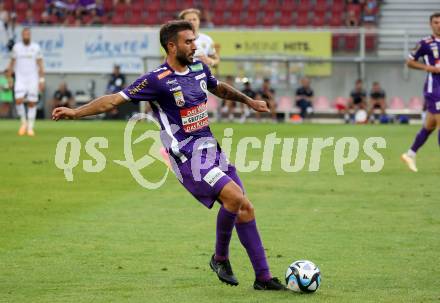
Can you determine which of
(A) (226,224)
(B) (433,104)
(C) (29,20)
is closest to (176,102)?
(A) (226,224)

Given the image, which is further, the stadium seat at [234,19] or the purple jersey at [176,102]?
the stadium seat at [234,19]

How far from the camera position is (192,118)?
7652 millimetres

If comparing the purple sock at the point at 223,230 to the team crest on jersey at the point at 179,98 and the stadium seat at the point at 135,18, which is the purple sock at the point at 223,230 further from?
the stadium seat at the point at 135,18

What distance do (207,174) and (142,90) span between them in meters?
0.80

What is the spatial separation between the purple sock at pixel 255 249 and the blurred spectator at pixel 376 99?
23.8 m

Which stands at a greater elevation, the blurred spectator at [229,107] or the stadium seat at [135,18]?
the stadium seat at [135,18]

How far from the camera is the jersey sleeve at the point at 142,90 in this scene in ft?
24.8

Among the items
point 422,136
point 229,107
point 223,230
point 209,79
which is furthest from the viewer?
point 229,107

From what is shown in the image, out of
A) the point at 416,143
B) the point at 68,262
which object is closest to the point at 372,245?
the point at 68,262

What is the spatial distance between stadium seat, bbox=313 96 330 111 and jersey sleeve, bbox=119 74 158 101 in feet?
80.2

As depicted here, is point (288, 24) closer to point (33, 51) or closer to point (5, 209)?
point (33, 51)

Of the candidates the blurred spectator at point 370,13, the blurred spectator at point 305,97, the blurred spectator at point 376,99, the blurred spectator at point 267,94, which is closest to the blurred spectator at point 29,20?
the blurred spectator at point 267,94

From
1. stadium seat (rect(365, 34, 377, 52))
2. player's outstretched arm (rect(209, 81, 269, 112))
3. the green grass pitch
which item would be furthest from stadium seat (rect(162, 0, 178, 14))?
player's outstretched arm (rect(209, 81, 269, 112))

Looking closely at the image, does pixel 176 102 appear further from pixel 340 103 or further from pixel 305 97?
pixel 340 103
